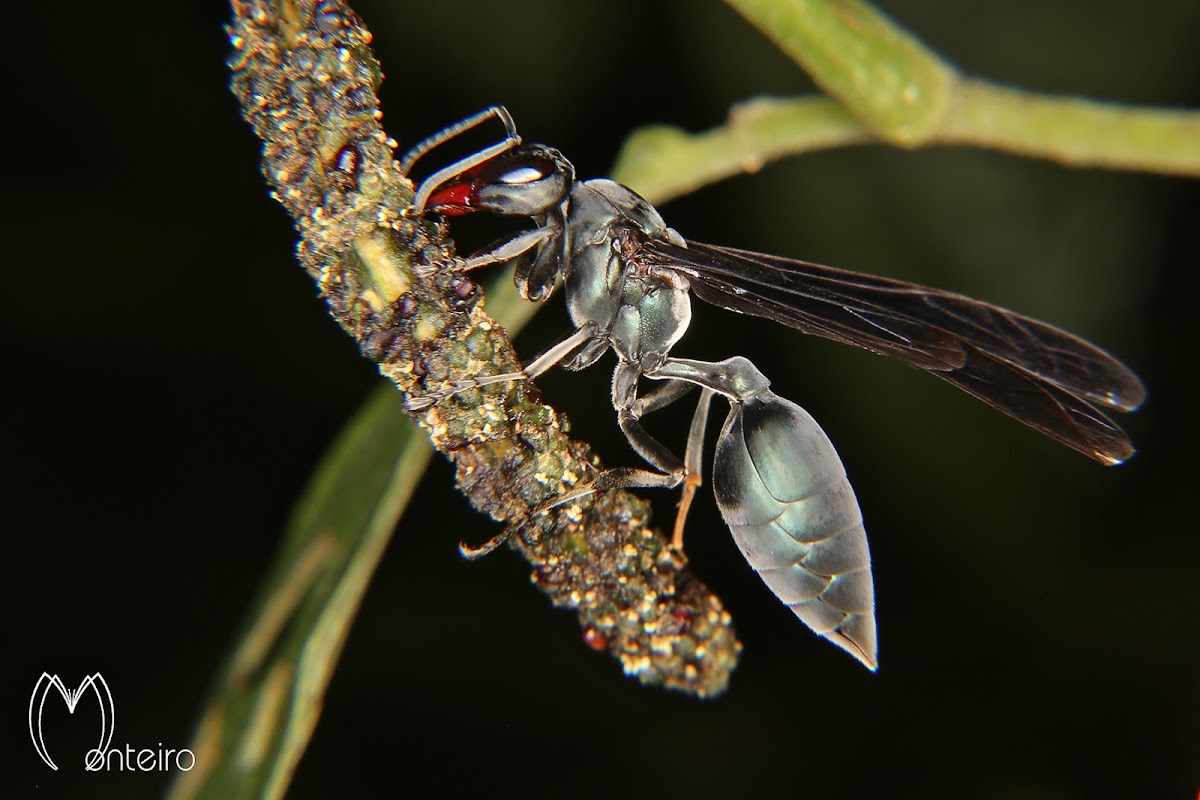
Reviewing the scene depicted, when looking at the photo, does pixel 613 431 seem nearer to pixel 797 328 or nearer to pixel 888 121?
pixel 797 328

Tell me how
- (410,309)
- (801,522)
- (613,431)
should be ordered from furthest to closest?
1. (613,431)
2. (801,522)
3. (410,309)

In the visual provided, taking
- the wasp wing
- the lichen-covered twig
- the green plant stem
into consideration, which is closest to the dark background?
the green plant stem

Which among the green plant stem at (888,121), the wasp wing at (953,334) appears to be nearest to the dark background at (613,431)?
the green plant stem at (888,121)

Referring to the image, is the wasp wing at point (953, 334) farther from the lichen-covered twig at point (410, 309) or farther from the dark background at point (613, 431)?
the dark background at point (613, 431)

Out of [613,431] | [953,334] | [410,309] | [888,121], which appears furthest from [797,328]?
[613,431]

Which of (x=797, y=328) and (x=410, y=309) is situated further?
(x=797, y=328)

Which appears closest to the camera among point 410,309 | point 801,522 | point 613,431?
point 410,309

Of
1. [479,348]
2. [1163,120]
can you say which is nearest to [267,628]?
[479,348]
